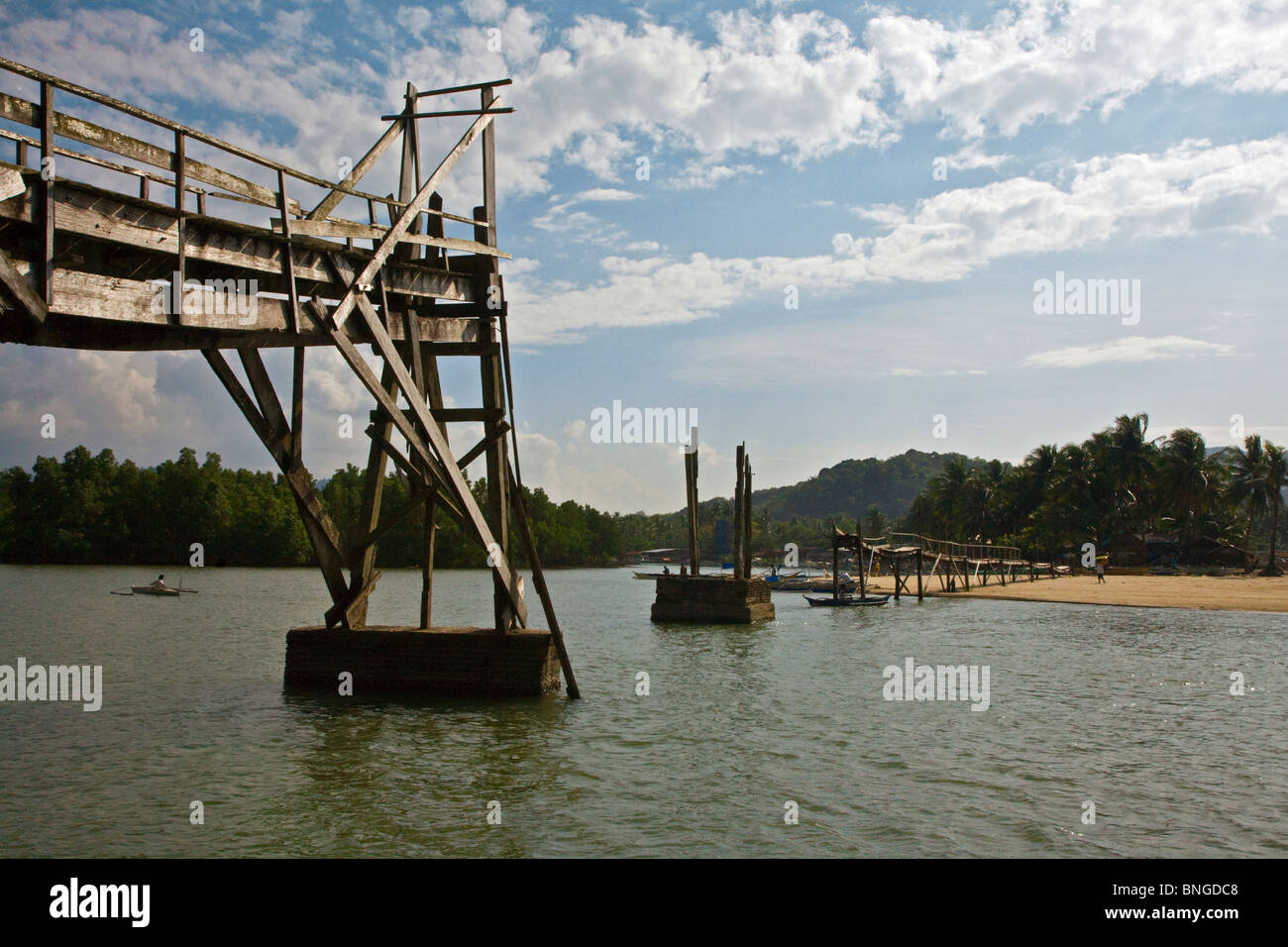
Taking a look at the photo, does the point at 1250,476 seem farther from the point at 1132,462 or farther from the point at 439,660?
the point at 439,660

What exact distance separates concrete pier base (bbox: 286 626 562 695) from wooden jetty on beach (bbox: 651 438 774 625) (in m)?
22.0

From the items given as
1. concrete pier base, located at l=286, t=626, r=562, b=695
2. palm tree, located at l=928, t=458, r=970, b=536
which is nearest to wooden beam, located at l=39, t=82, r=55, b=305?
concrete pier base, located at l=286, t=626, r=562, b=695

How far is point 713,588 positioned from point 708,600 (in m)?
0.71

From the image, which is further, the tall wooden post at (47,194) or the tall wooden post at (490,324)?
the tall wooden post at (490,324)

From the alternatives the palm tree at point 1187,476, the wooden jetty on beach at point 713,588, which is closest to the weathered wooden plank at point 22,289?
the wooden jetty on beach at point 713,588

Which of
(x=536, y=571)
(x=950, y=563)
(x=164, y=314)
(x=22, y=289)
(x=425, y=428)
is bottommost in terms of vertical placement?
(x=950, y=563)

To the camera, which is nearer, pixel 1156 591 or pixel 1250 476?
pixel 1156 591

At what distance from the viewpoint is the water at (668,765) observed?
10.1m

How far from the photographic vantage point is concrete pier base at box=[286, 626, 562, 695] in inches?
634

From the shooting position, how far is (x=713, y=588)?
3872 cm

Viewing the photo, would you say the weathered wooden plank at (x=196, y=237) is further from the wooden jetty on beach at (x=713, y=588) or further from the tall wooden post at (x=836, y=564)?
the tall wooden post at (x=836, y=564)

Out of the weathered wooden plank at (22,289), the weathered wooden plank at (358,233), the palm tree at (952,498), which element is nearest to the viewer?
the weathered wooden plank at (22,289)

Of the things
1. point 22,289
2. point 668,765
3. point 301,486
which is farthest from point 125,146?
point 668,765
